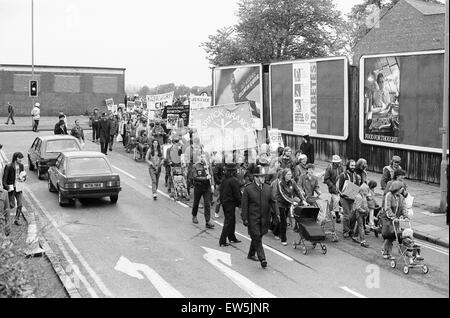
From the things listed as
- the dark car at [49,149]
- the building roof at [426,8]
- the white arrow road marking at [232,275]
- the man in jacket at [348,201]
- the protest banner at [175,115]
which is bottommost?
the white arrow road marking at [232,275]

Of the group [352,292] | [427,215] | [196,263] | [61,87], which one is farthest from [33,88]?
[352,292]

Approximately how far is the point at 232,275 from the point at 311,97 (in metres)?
16.3

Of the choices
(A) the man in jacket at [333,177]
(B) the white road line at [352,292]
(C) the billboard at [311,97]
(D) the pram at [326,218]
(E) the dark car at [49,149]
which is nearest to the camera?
(B) the white road line at [352,292]

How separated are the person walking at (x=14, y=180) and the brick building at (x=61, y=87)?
136 feet

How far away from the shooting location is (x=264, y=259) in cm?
1138

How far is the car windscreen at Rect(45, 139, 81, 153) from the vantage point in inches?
841

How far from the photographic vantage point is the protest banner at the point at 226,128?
55.6 ft

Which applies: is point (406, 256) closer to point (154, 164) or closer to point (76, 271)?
point (76, 271)

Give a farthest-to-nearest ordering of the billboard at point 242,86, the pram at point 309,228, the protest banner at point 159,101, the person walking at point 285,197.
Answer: the billboard at point 242,86 < the protest banner at point 159,101 < the person walking at point 285,197 < the pram at point 309,228

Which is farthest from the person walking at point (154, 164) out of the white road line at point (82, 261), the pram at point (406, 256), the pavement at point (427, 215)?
the pram at point (406, 256)

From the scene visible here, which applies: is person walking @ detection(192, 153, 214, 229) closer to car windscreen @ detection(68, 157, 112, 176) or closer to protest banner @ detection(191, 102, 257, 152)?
protest banner @ detection(191, 102, 257, 152)

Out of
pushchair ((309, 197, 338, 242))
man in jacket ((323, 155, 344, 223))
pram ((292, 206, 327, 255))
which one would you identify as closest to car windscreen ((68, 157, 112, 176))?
pushchair ((309, 197, 338, 242))

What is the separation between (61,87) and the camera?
2228 inches

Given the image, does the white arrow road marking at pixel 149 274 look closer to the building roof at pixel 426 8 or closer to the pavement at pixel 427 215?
the pavement at pixel 427 215
